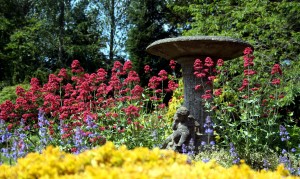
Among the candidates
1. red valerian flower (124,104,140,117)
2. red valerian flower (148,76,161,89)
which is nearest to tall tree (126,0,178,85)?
red valerian flower (148,76,161,89)

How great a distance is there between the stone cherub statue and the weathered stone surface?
1.03m

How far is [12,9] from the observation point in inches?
723

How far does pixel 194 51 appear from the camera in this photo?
19.9 ft

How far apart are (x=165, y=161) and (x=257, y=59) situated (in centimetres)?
823

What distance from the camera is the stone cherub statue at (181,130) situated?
5.40 metres

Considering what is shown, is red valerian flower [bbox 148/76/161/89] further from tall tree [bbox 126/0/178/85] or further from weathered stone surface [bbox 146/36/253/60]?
tall tree [bbox 126/0/178/85]

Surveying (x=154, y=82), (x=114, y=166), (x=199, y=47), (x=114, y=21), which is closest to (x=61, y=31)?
(x=114, y=21)

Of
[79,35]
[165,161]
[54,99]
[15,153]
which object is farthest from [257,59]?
[79,35]

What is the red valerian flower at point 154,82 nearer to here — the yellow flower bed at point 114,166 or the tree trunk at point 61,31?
the yellow flower bed at point 114,166

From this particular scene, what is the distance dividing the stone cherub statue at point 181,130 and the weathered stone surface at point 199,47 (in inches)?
40.5

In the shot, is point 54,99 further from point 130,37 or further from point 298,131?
point 130,37

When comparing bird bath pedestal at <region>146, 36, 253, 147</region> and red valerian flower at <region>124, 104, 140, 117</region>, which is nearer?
red valerian flower at <region>124, 104, 140, 117</region>

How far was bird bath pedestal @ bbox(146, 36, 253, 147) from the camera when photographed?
5754 mm

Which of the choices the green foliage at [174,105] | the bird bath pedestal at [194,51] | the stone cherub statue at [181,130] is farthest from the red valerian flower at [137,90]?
the green foliage at [174,105]
